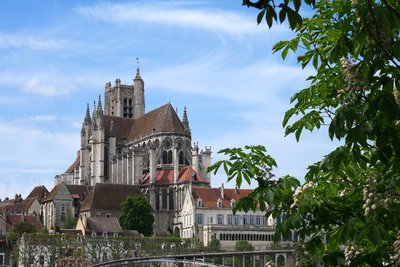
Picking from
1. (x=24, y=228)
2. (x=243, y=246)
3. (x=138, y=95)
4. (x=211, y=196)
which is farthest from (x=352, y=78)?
(x=138, y=95)

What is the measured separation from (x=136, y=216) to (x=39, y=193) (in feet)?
A: 75.1

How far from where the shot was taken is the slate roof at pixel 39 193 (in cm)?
10056

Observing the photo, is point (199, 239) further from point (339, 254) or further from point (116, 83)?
point (339, 254)

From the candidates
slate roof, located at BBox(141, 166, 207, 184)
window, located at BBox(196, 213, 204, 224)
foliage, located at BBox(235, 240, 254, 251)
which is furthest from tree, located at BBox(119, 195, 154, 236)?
foliage, located at BBox(235, 240, 254, 251)

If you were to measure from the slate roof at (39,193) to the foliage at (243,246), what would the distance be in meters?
32.0

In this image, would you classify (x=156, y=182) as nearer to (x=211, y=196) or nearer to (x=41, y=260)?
(x=211, y=196)

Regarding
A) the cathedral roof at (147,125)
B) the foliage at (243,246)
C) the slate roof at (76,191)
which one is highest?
the cathedral roof at (147,125)

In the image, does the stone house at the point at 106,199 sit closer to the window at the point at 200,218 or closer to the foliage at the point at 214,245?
the window at the point at 200,218

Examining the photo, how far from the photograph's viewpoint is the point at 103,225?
81500 mm

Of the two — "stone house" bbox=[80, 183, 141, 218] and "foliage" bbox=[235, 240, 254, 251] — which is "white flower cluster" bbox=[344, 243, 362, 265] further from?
"stone house" bbox=[80, 183, 141, 218]

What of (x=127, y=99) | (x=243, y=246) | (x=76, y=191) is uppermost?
(x=127, y=99)

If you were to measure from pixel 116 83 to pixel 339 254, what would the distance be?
12420 centimetres

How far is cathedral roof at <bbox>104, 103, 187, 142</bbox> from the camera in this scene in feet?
327

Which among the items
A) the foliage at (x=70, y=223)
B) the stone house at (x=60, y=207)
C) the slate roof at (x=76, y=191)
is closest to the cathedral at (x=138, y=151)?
the slate roof at (x=76, y=191)
